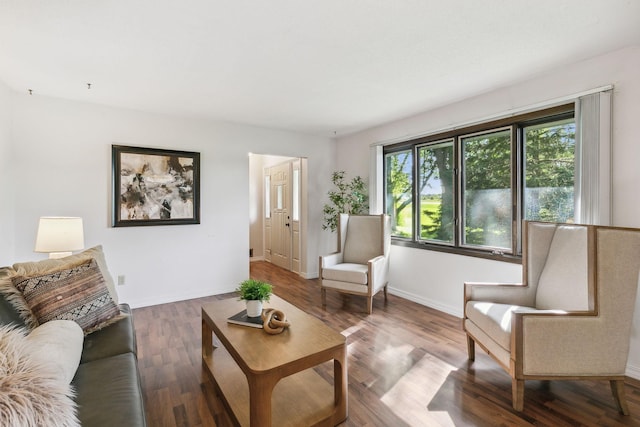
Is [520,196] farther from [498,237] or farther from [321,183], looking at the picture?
[321,183]

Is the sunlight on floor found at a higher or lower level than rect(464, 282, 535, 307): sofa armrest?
lower

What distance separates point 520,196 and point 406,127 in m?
1.60

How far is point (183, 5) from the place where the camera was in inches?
67.3

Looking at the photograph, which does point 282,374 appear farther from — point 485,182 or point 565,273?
point 485,182

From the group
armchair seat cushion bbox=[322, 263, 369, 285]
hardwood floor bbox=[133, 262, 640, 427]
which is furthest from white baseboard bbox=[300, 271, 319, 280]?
hardwood floor bbox=[133, 262, 640, 427]

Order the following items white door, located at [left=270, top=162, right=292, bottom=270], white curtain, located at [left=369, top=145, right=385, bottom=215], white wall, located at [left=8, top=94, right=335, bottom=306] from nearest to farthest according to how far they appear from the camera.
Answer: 1. white wall, located at [left=8, top=94, right=335, bottom=306]
2. white curtain, located at [left=369, top=145, right=385, bottom=215]
3. white door, located at [left=270, top=162, right=292, bottom=270]

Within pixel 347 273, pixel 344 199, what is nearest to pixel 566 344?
pixel 347 273

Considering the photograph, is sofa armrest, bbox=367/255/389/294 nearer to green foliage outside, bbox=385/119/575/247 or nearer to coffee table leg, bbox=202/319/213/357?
green foliage outside, bbox=385/119/575/247

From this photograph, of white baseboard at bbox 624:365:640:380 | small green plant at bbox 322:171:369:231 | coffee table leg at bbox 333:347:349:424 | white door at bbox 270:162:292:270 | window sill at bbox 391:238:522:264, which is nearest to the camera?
coffee table leg at bbox 333:347:349:424

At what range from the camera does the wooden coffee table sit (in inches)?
56.0

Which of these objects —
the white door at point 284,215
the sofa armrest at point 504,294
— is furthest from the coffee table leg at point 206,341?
the white door at point 284,215

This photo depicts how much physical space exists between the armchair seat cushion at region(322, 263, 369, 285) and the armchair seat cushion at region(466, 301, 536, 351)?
1.26 m

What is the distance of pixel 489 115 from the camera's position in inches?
118

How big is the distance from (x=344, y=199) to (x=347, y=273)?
151 cm
